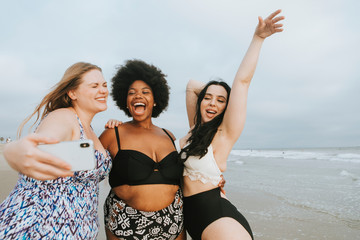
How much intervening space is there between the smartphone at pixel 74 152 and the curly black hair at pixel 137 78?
2.39m

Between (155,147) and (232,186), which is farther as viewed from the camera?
(232,186)

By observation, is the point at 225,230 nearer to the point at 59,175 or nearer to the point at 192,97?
the point at 59,175

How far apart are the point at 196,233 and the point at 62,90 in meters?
2.21

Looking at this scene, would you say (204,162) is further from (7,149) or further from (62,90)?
(7,149)

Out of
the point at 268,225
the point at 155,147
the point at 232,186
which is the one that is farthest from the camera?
the point at 232,186

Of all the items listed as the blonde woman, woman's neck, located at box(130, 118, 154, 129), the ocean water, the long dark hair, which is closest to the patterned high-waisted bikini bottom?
the blonde woman

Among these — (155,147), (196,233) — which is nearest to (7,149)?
(155,147)

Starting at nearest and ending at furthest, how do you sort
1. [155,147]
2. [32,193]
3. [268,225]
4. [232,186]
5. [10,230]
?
[10,230], [32,193], [155,147], [268,225], [232,186]

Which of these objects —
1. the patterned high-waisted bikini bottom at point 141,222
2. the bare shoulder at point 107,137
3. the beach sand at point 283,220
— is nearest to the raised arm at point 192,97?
the bare shoulder at point 107,137

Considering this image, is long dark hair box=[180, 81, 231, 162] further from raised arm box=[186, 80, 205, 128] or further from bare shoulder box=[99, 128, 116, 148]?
bare shoulder box=[99, 128, 116, 148]

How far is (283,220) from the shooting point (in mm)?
5887

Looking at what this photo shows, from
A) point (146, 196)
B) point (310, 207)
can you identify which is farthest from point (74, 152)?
point (310, 207)

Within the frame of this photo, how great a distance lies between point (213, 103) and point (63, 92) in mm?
1821

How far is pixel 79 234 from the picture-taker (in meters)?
2.24
